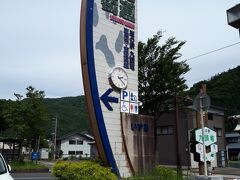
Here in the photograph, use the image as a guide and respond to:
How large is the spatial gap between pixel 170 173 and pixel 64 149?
56123 millimetres

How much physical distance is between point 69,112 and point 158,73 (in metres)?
54.4

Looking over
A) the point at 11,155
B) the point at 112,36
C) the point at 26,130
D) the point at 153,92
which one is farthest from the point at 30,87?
the point at 112,36

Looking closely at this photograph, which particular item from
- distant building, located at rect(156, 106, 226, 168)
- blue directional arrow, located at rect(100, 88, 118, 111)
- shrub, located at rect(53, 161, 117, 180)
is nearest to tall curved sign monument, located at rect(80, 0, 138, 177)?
blue directional arrow, located at rect(100, 88, 118, 111)

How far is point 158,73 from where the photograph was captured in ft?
82.4

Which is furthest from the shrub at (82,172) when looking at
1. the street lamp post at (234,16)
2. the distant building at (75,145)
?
the distant building at (75,145)

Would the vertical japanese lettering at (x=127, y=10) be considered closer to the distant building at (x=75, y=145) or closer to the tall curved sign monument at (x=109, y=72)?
the tall curved sign monument at (x=109, y=72)

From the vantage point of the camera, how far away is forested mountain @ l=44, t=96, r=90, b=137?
72.3 metres

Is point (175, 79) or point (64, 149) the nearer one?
point (175, 79)

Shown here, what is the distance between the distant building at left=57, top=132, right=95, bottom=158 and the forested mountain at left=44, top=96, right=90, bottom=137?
3611mm

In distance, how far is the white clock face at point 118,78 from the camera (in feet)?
46.7

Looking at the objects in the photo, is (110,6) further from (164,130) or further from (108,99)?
(164,130)

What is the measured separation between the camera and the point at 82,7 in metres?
13.9

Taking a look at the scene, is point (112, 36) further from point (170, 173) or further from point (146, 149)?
point (170, 173)

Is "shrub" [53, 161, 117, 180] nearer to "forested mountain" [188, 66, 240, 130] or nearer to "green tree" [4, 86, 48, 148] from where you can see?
"green tree" [4, 86, 48, 148]
